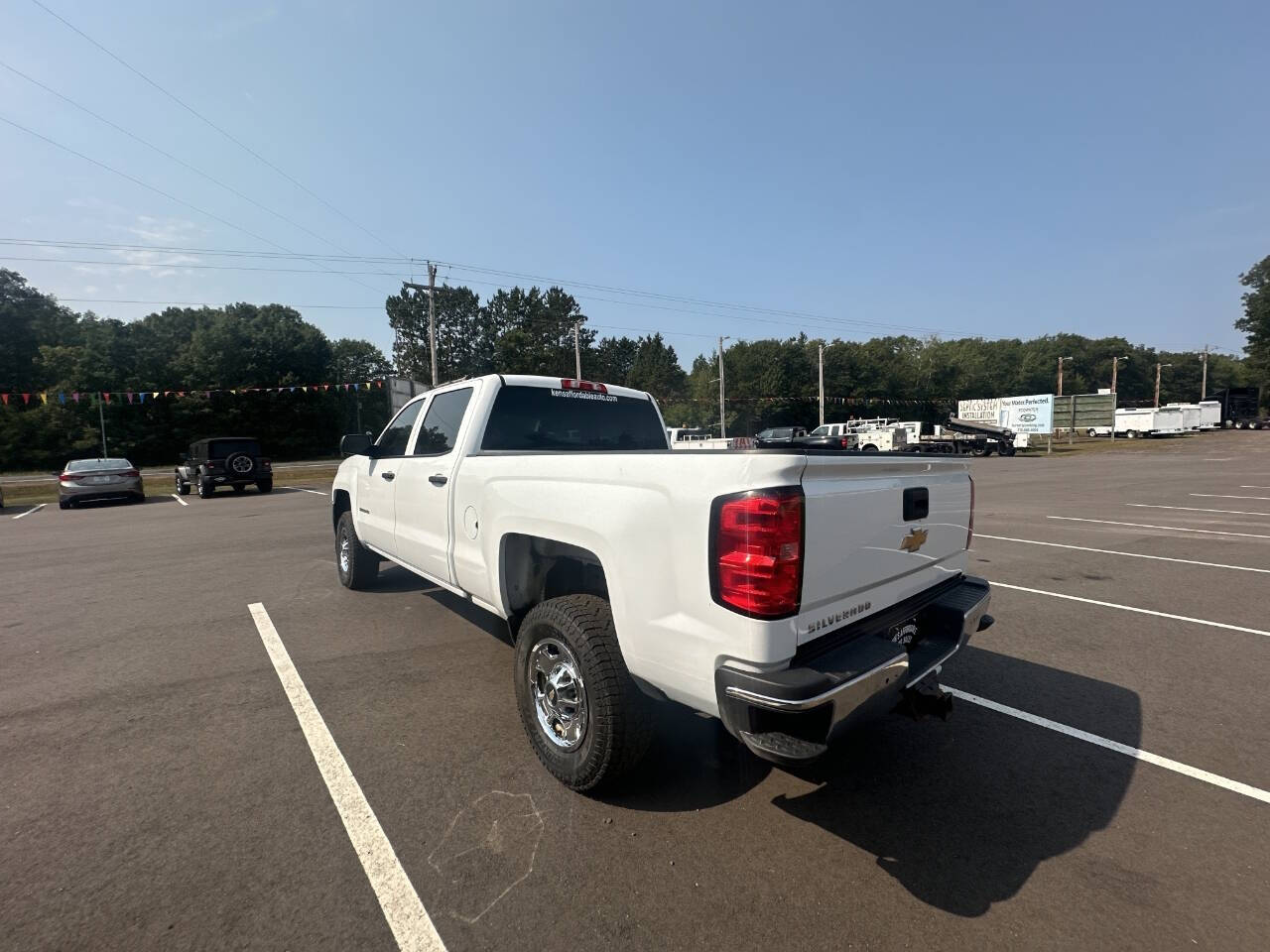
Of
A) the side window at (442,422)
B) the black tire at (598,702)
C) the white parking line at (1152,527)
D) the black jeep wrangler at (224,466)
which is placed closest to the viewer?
the black tire at (598,702)

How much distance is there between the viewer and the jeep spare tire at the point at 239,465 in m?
18.8

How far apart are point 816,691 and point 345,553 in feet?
19.6

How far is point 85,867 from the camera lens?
232 centimetres

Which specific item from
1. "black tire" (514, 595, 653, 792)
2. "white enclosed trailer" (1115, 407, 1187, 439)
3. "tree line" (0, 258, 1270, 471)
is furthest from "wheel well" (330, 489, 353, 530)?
"white enclosed trailer" (1115, 407, 1187, 439)

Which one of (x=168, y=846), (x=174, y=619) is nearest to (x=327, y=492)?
(x=174, y=619)

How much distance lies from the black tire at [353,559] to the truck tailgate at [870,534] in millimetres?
5293

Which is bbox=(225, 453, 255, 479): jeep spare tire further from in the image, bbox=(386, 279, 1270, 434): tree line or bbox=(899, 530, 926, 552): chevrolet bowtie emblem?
bbox=(386, 279, 1270, 434): tree line

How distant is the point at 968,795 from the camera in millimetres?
2768

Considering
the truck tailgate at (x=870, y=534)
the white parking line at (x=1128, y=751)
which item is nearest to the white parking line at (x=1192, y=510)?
the white parking line at (x=1128, y=751)

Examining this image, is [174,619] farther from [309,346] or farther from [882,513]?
[309,346]

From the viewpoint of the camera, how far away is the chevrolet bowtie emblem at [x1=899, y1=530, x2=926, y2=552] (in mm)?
2768

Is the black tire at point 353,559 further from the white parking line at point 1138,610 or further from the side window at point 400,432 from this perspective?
the white parking line at point 1138,610

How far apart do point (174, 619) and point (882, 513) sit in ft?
20.7

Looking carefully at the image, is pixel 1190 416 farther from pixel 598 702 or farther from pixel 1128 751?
pixel 598 702
